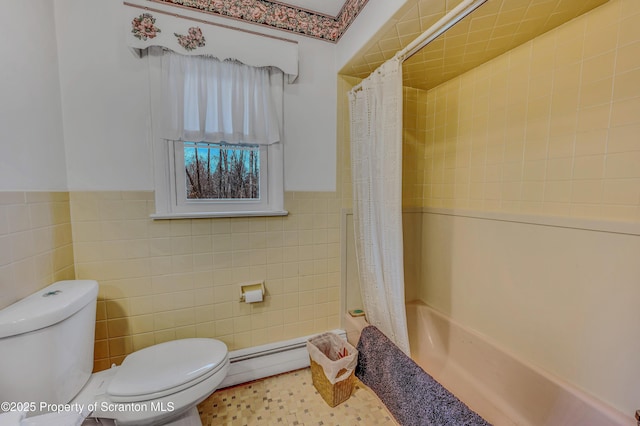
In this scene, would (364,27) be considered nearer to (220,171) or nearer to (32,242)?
(220,171)

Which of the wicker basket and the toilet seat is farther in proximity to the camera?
the wicker basket

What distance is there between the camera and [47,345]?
0.90 metres

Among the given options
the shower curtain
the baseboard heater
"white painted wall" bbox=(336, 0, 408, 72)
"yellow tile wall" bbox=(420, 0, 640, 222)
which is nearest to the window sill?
the shower curtain

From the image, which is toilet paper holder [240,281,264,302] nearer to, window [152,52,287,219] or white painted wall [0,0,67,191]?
window [152,52,287,219]

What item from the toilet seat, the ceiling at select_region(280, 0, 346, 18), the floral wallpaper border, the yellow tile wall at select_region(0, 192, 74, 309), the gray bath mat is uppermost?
the ceiling at select_region(280, 0, 346, 18)

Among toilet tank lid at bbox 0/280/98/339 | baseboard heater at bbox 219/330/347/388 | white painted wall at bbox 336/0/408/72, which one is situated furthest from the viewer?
baseboard heater at bbox 219/330/347/388

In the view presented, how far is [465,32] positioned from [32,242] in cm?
213

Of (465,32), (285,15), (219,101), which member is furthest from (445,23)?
(219,101)

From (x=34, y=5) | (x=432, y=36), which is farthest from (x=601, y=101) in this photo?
(x=34, y=5)

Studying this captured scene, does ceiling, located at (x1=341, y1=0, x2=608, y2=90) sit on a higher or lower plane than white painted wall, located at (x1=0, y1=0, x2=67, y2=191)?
higher

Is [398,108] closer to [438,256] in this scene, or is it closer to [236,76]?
[236,76]

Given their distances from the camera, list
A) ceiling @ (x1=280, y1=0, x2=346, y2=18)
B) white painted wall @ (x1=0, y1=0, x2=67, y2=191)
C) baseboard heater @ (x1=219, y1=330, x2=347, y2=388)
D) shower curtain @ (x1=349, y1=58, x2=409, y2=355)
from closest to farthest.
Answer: white painted wall @ (x1=0, y1=0, x2=67, y2=191)
shower curtain @ (x1=349, y1=58, x2=409, y2=355)
ceiling @ (x1=280, y1=0, x2=346, y2=18)
baseboard heater @ (x1=219, y1=330, x2=347, y2=388)

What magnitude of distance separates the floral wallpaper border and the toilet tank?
149 cm

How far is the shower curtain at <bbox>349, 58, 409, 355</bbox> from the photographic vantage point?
131 centimetres
